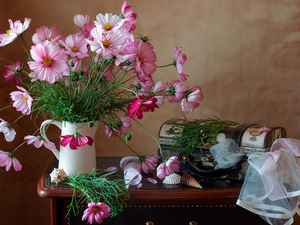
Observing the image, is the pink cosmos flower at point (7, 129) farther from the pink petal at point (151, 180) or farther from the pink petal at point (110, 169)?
the pink petal at point (151, 180)

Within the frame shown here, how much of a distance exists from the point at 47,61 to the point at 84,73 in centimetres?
22

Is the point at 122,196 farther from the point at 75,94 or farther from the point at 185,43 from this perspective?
the point at 185,43

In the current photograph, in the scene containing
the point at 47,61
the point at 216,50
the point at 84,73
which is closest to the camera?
the point at 47,61

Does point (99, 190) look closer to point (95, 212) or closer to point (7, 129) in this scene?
point (95, 212)

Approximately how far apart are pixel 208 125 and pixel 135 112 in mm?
426

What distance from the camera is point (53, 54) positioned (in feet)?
2.58

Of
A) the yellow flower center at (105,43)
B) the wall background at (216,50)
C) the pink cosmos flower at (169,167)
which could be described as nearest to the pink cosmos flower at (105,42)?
the yellow flower center at (105,43)

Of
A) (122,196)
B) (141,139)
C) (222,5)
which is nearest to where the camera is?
(122,196)

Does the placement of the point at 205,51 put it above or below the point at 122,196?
above

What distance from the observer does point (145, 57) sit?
35.2 inches

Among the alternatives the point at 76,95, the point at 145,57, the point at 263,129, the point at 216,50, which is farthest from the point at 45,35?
the point at 216,50

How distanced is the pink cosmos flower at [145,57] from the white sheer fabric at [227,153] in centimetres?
38

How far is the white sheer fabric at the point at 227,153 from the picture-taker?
1.01 meters

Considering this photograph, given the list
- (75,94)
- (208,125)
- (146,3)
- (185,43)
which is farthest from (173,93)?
(146,3)
